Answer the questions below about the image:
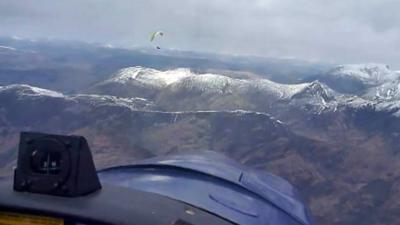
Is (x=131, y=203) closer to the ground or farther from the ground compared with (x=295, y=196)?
farther from the ground

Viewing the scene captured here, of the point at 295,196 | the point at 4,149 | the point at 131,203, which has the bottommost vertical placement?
the point at 4,149

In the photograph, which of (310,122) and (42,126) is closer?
(42,126)

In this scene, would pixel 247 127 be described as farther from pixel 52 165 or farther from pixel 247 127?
pixel 52 165

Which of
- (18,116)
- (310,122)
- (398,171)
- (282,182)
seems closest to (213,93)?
(310,122)

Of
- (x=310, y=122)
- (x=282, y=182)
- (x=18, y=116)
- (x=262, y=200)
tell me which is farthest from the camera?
(x=310, y=122)

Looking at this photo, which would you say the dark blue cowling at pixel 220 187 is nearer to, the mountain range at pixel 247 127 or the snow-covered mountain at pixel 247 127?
the mountain range at pixel 247 127

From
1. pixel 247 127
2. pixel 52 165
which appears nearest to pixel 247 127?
pixel 247 127

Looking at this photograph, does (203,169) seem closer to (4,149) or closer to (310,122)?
(4,149)

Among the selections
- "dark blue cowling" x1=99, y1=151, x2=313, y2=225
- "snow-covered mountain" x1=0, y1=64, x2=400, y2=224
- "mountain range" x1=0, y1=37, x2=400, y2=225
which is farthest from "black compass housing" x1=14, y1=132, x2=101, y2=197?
"snow-covered mountain" x1=0, y1=64, x2=400, y2=224

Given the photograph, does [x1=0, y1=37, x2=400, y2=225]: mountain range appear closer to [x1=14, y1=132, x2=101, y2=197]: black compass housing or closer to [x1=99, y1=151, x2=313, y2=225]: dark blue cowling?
[x1=99, y1=151, x2=313, y2=225]: dark blue cowling

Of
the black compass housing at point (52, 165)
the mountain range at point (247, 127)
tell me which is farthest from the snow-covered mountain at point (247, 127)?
the black compass housing at point (52, 165)
